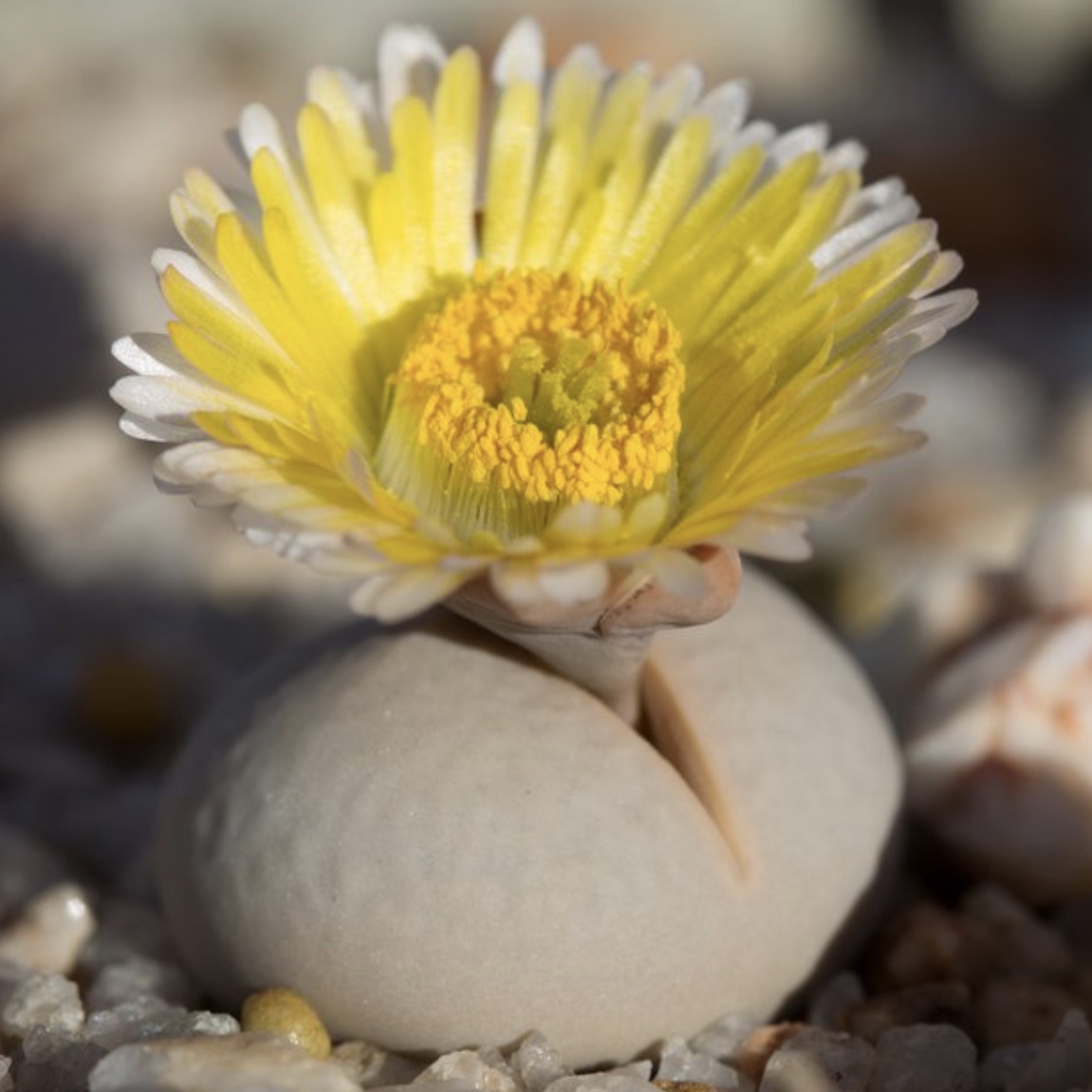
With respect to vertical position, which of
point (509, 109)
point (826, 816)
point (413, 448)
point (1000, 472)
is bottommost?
point (1000, 472)

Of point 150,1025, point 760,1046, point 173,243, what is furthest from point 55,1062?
point 173,243

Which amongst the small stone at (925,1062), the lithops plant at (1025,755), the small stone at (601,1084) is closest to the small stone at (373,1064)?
the small stone at (601,1084)

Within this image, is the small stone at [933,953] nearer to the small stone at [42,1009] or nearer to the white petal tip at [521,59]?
the small stone at [42,1009]

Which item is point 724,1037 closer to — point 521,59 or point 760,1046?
point 760,1046

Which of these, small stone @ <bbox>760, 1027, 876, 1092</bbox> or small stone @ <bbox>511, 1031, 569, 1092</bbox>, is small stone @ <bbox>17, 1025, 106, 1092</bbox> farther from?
small stone @ <bbox>760, 1027, 876, 1092</bbox>

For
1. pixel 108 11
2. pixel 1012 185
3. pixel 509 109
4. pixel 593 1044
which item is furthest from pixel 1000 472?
pixel 108 11

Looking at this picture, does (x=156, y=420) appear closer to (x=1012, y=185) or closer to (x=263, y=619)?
(x=263, y=619)
